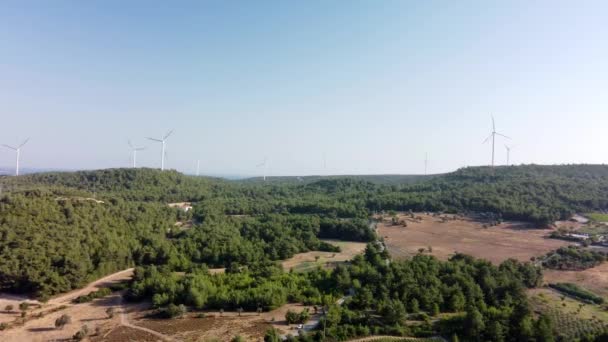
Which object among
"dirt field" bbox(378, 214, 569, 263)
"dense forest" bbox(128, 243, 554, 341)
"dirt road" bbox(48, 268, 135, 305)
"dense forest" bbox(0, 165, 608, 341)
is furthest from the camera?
"dirt field" bbox(378, 214, 569, 263)

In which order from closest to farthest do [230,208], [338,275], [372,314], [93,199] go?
1. [372,314]
2. [338,275]
3. [93,199]
4. [230,208]

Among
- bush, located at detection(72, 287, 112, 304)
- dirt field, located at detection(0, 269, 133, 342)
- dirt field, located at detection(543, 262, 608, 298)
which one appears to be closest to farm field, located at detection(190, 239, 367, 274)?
bush, located at detection(72, 287, 112, 304)

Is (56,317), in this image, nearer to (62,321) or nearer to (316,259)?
(62,321)

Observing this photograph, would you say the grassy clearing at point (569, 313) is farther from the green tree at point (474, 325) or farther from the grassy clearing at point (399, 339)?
the grassy clearing at point (399, 339)

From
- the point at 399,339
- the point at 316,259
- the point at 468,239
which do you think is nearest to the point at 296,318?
Answer: the point at 399,339

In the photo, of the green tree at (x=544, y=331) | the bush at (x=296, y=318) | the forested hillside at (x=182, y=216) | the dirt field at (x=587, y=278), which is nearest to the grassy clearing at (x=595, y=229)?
the forested hillside at (x=182, y=216)

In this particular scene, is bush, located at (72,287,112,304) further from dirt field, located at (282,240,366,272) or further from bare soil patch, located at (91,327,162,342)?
dirt field, located at (282,240,366,272)

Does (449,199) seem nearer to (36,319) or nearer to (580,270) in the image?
(580,270)

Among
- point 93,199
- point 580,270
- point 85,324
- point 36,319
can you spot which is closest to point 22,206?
point 93,199
